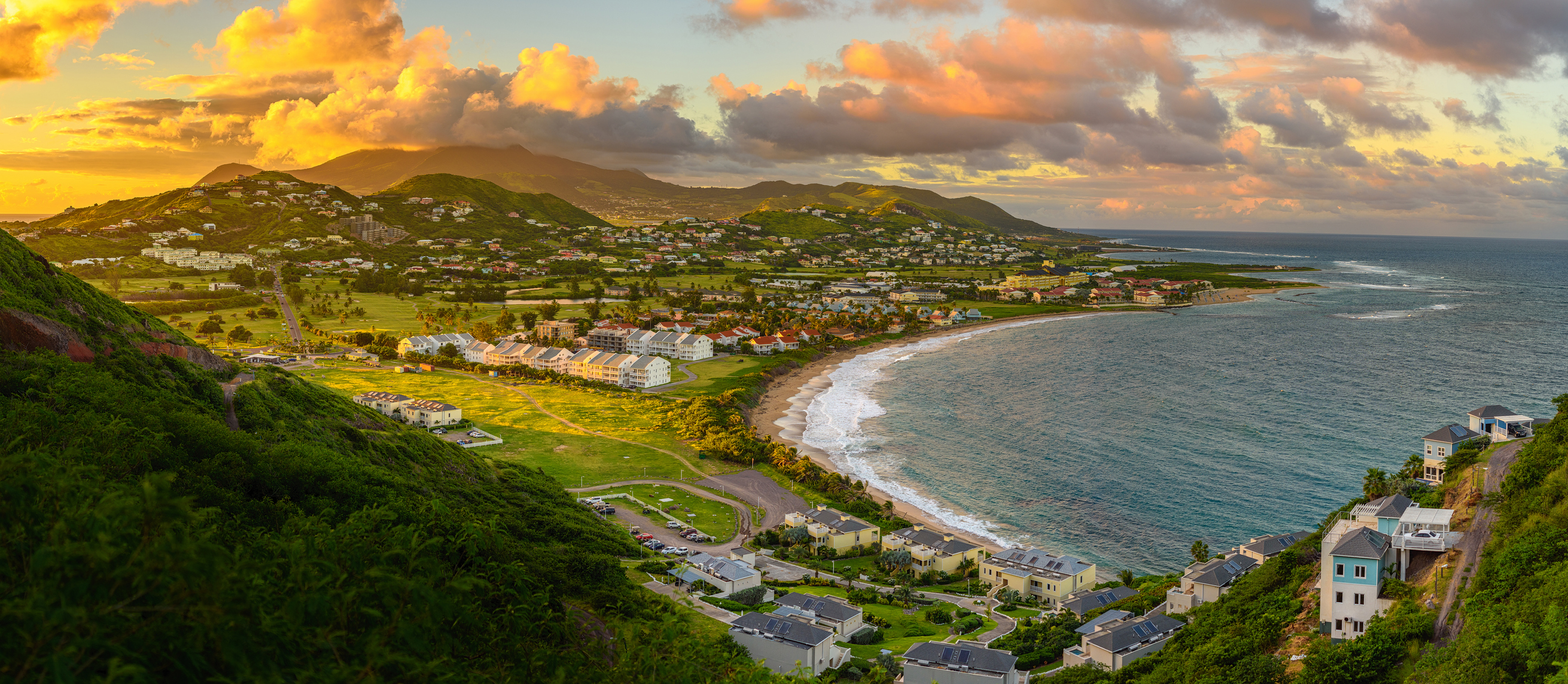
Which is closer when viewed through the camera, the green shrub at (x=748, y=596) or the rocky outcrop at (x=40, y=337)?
the rocky outcrop at (x=40, y=337)

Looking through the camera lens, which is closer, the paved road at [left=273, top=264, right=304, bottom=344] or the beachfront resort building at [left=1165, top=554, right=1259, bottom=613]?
the beachfront resort building at [left=1165, top=554, right=1259, bottom=613]

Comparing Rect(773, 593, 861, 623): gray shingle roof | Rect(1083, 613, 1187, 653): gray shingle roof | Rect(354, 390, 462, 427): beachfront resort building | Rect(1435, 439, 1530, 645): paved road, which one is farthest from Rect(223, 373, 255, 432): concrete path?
Rect(1435, 439, 1530, 645): paved road

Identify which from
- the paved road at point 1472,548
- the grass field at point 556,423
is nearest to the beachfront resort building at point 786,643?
the paved road at point 1472,548

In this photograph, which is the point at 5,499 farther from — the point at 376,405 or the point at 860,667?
the point at 376,405

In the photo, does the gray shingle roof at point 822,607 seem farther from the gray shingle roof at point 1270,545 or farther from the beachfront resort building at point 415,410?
the beachfront resort building at point 415,410

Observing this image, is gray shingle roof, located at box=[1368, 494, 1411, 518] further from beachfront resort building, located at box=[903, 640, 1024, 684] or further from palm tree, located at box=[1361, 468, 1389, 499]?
beachfront resort building, located at box=[903, 640, 1024, 684]

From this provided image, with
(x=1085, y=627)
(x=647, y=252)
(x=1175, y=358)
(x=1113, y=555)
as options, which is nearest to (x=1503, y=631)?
(x=1085, y=627)
